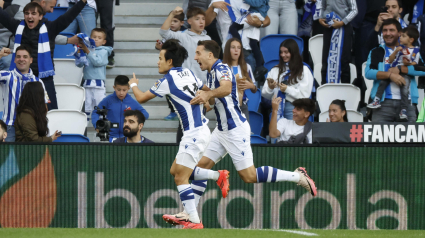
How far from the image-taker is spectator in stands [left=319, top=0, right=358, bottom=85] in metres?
9.71

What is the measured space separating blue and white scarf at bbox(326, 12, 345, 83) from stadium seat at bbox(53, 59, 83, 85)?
4023mm

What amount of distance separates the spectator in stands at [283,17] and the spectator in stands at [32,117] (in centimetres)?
436

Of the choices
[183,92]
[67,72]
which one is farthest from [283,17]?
[183,92]

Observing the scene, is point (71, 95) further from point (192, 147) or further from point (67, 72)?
point (192, 147)

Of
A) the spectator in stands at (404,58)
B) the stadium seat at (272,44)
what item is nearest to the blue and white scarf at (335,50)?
the stadium seat at (272,44)

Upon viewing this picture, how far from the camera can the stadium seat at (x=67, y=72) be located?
32.6 feet

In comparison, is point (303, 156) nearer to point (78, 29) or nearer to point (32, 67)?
point (32, 67)

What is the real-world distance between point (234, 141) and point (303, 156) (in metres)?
1.05

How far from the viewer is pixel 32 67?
886cm

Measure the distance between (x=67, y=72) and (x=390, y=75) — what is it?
200 inches

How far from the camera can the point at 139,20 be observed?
37.6ft

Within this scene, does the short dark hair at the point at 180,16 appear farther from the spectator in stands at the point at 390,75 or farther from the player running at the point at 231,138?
the player running at the point at 231,138

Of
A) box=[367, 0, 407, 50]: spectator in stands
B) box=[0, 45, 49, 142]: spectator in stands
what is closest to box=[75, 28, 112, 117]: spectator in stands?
box=[0, 45, 49, 142]: spectator in stands

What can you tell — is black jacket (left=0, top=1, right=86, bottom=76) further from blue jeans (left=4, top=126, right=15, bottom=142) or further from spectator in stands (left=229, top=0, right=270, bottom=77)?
spectator in stands (left=229, top=0, right=270, bottom=77)
